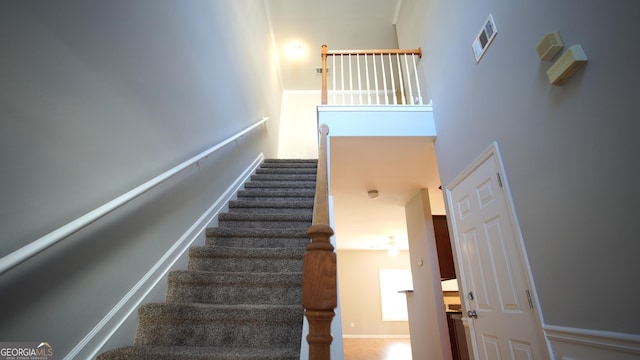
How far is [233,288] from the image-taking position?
5.74 feet

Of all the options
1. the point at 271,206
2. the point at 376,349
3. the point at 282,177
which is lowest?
the point at 376,349

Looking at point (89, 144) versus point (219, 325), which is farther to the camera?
point (219, 325)

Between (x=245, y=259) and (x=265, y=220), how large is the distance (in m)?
0.52

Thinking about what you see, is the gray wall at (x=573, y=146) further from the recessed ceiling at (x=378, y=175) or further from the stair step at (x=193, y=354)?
the stair step at (x=193, y=354)

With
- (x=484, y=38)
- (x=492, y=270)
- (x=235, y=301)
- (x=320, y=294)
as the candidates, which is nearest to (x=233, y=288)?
(x=235, y=301)

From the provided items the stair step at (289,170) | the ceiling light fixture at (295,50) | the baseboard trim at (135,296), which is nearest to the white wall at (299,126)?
the ceiling light fixture at (295,50)

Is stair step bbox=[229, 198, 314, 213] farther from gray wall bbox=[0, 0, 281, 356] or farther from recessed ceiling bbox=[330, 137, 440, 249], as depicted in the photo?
recessed ceiling bbox=[330, 137, 440, 249]

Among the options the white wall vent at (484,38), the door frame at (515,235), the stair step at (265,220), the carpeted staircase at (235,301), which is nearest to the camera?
the carpeted staircase at (235,301)

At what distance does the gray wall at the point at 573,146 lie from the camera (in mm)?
1079

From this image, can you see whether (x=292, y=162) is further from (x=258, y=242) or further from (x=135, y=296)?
(x=135, y=296)

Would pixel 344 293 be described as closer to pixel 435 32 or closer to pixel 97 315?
pixel 435 32

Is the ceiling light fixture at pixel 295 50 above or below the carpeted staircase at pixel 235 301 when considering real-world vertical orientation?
above

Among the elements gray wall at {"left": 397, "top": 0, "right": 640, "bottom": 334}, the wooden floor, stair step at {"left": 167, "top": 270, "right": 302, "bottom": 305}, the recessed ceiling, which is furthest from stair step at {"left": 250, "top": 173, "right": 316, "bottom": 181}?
the wooden floor

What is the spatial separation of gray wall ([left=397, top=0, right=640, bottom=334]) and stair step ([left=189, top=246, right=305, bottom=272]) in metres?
1.38
